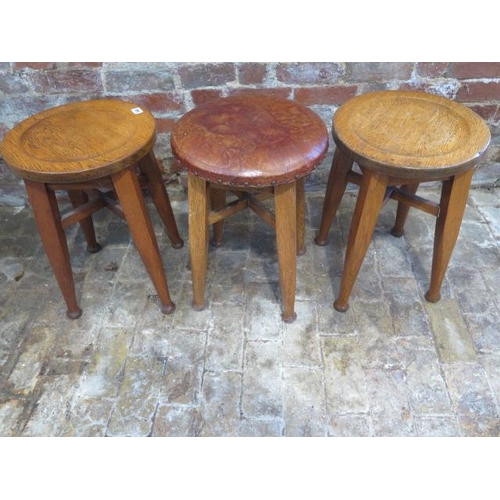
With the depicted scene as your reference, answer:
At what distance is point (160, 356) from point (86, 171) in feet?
2.67

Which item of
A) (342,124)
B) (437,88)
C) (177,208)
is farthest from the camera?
(177,208)

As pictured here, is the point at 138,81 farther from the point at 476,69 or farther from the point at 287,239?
the point at 476,69

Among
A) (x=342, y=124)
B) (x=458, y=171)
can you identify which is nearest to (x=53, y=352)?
(x=342, y=124)

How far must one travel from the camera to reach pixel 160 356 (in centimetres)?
180

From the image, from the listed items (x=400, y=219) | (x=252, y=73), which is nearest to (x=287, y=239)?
(x=400, y=219)

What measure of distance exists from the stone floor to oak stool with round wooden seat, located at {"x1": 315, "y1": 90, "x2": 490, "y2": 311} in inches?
8.8

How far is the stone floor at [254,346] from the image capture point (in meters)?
1.61

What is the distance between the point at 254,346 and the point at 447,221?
0.93 metres

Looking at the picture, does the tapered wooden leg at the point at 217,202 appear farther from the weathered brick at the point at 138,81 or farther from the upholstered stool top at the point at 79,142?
the weathered brick at the point at 138,81

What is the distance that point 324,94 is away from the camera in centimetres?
221

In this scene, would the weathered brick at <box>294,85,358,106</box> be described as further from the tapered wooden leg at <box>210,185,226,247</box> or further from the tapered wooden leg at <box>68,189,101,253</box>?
the tapered wooden leg at <box>68,189,101,253</box>

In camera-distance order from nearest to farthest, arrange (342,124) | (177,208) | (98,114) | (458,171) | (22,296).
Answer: (458,171) < (342,124) < (98,114) < (22,296) < (177,208)

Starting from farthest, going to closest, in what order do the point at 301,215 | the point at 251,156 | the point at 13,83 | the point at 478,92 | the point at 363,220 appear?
Answer: the point at 478,92
the point at 13,83
the point at 301,215
the point at 363,220
the point at 251,156

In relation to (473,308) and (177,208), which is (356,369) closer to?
(473,308)
